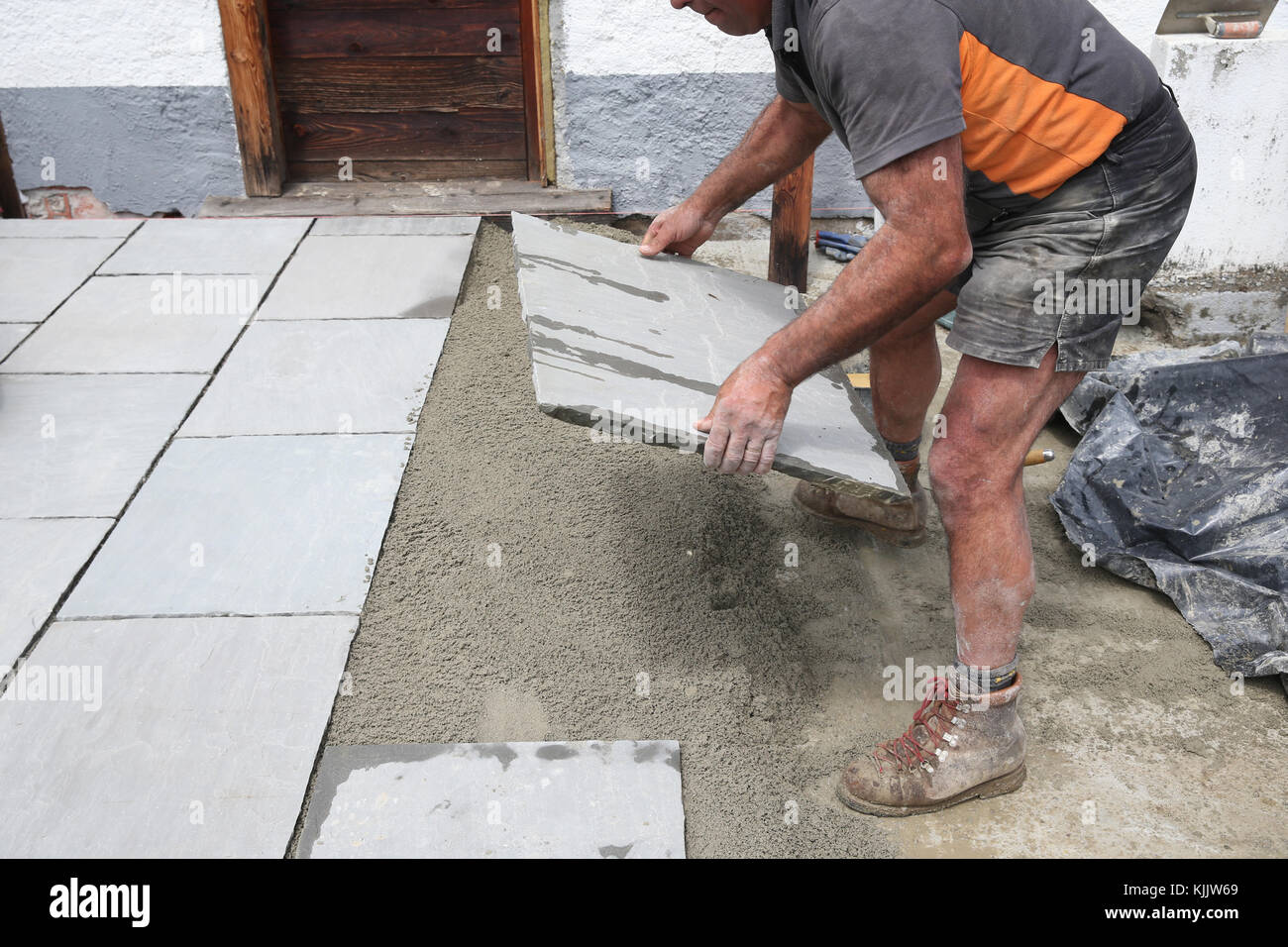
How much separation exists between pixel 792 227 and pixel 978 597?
2.68 m

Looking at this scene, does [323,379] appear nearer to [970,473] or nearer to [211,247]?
[211,247]

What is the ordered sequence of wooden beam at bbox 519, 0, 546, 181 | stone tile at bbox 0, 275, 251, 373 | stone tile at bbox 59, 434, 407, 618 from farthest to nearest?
wooden beam at bbox 519, 0, 546, 181 → stone tile at bbox 0, 275, 251, 373 → stone tile at bbox 59, 434, 407, 618

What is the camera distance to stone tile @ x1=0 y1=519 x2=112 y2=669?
8.45 ft

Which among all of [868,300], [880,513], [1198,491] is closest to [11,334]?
[880,513]

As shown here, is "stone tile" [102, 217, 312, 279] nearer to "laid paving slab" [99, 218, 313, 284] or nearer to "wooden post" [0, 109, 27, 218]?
"laid paving slab" [99, 218, 313, 284]

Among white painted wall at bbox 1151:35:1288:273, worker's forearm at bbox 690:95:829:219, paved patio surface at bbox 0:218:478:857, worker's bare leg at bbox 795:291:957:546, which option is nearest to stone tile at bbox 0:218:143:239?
paved patio surface at bbox 0:218:478:857

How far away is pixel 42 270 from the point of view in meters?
4.46

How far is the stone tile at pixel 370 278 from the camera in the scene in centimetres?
419

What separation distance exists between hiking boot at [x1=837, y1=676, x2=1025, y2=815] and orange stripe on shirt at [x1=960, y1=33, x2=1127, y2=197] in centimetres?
104

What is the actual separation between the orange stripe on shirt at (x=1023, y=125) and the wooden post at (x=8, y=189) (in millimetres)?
4769

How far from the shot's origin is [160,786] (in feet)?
7.09
